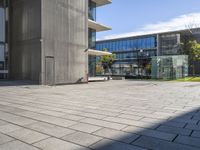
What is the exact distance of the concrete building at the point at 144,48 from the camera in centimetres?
6009

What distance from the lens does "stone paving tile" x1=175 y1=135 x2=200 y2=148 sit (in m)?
3.74

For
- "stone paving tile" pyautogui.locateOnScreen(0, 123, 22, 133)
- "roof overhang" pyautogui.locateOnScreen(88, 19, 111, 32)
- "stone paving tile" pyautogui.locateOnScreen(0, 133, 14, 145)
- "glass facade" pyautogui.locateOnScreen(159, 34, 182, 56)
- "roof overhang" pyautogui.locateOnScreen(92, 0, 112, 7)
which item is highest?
"roof overhang" pyautogui.locateOnScreen(92, 0, 112, 7)

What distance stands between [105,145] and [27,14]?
63.1 ft

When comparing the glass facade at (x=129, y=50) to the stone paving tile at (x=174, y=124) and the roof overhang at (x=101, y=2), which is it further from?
the stone paving tile at (x=174, y=124)

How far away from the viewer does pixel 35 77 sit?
18.4m

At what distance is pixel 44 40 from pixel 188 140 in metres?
16.3

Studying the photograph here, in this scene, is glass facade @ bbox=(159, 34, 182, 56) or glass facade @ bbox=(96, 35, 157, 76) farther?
glass facade @ bbox=(96, 35, 157, 76)

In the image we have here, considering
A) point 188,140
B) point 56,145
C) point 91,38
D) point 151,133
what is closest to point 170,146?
point 188,140

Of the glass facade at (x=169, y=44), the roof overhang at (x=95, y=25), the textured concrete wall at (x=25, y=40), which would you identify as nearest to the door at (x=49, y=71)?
the textured concrete wall at (x=25, y=40)

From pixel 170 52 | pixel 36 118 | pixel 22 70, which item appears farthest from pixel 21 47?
pixel 170 52

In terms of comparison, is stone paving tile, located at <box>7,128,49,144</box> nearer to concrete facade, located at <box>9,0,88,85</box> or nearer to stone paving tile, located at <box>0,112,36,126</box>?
stone paving tile, located at <box>0,112,36,126</box>

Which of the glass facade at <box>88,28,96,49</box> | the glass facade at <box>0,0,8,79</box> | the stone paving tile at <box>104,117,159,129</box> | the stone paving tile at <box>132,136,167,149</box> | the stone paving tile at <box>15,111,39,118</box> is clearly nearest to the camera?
the stone paving tile at <box>132,136,167,149</box>

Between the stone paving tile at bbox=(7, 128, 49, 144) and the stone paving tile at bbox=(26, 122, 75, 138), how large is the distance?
0.19m

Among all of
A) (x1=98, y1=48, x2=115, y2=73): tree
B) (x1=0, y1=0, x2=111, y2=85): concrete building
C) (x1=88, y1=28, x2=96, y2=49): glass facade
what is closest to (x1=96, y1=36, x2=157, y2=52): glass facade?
(x1=98, y1=48, x2=115, y2=73): tree
